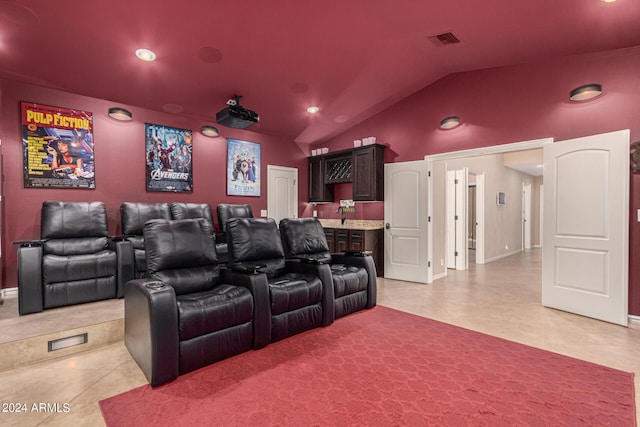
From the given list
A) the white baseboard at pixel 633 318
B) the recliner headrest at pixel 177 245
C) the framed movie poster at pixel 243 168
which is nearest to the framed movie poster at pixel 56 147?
the framed movie poster at pixel 243 168

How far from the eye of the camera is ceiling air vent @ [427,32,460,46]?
11.9ft

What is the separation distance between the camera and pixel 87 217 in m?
3.80

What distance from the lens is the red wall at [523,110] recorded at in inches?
132

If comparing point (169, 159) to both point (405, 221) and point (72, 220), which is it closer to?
point (72, 220)

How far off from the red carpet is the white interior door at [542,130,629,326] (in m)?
1.42

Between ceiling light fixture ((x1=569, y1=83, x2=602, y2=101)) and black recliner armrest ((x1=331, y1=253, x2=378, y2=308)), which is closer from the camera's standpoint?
ceiling light fixture ((x1=569, y1=83, x2=602, y2=101))

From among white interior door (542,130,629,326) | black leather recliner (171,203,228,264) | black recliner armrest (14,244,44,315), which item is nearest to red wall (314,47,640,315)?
white interior door (542,130,629,326)

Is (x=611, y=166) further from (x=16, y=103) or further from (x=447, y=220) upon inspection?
(x=16, y=103)

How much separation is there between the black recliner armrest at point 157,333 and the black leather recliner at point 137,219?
1.84 metres

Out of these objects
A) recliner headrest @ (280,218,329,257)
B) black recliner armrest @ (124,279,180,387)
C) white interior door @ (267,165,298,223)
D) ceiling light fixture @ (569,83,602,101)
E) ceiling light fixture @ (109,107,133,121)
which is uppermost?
ceiling light fixture @ (109,107,133,121)

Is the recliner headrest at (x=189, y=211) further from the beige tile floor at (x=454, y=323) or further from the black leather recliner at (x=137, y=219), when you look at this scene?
the beige tile floor at (x=454, y=323)

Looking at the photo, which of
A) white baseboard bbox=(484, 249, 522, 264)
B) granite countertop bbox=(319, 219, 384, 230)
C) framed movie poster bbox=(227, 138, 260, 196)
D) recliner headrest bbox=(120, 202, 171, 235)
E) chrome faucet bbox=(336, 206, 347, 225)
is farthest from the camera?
white baseboard bbox=(484, 249, 522, 264)

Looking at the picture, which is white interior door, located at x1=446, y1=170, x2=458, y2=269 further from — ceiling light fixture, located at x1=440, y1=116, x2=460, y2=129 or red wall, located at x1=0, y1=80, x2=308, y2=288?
red wall, located at x1=0, y1=80, x2=308, y2=288

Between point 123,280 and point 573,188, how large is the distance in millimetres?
5347
